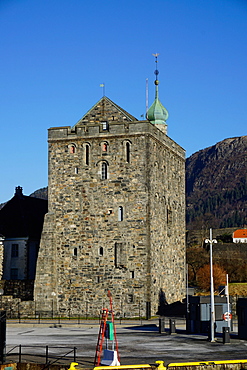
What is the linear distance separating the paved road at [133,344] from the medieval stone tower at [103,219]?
685cm

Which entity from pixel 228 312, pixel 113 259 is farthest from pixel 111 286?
pixel 228 312

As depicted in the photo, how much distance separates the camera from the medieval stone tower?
5462 centimetres

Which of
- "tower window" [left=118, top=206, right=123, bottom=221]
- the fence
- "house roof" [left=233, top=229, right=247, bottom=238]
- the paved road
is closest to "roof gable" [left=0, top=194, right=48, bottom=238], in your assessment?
"tower window" [left=118, top=206, right=123, bottom=221]

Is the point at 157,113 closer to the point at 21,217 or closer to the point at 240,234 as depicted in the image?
the point at 21,217

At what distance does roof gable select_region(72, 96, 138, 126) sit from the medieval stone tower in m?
0.08

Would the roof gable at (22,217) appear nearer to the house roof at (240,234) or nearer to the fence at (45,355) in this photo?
the fence at (45,355)

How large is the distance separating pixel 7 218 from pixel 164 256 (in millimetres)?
14448

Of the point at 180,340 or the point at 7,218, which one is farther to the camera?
the point at 7,218

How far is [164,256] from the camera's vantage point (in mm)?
58375

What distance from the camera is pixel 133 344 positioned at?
3594 cm

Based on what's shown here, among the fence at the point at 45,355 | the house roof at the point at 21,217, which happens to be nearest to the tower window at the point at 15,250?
the house roof at the point at 21,217

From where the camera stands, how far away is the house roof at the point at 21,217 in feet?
201

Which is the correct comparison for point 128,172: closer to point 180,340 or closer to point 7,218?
point 7,218

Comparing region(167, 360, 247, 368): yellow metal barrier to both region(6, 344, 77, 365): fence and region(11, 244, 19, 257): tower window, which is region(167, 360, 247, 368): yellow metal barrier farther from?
region(11, 244, 19, 257): tower window
